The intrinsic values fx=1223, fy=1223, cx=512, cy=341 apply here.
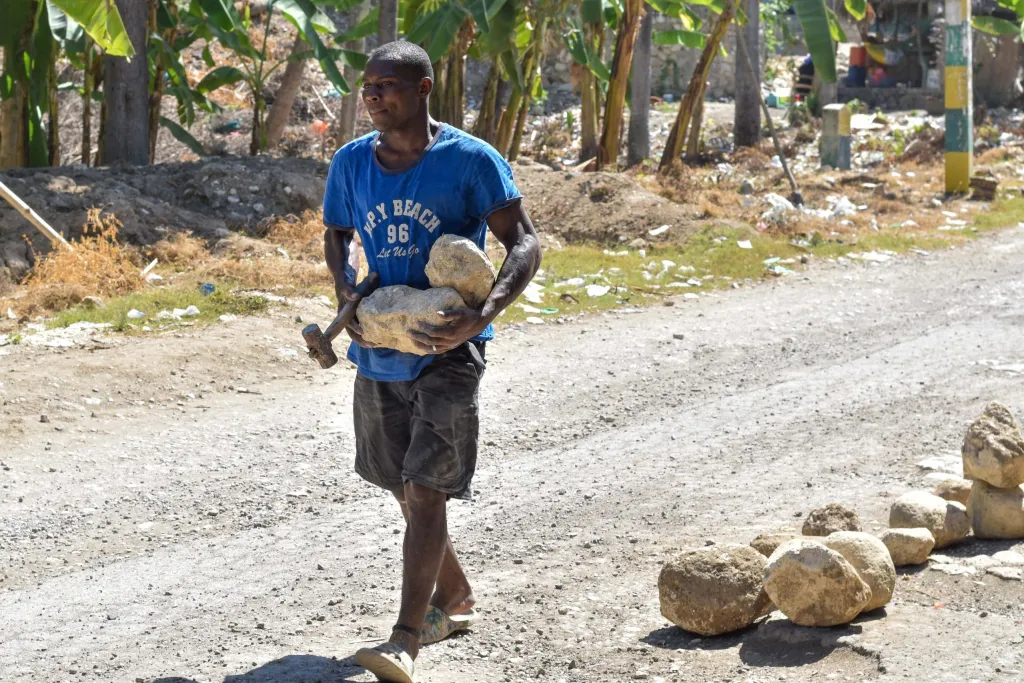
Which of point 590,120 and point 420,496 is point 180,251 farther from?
point 590,120

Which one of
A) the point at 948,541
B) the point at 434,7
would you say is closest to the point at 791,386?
the point at 948,541

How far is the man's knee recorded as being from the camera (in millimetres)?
3311

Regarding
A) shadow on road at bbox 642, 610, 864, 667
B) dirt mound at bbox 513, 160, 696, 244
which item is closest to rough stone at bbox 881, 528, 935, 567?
shadow on road at bbox 642, 610, 864, 667

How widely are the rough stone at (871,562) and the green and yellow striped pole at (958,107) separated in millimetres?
11935

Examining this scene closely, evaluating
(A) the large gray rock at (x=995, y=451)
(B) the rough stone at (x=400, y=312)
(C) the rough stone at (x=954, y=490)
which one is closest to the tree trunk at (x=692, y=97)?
(C) the rough stone at (x=954, y=490)

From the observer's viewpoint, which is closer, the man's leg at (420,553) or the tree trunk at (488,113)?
the man's leg at (420,553)

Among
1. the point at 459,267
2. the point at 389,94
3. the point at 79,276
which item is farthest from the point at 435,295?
the point at 79,276

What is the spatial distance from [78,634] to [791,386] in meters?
4.29

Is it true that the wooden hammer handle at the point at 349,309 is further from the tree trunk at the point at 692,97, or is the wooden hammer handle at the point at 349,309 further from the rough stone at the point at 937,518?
the tree trunk at the point at 692,97

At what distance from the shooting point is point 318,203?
36.4 feet

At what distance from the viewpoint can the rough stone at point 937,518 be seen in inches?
164

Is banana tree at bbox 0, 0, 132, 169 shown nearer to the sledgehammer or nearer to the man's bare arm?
the sledgehammer

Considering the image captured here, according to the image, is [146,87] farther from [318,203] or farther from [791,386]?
[791,386]

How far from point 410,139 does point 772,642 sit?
1762 millimetres
